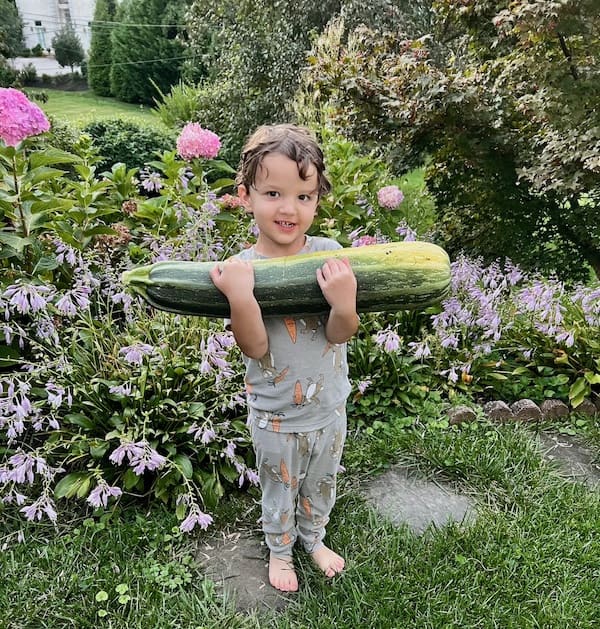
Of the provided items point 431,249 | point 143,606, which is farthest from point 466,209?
point 143,606

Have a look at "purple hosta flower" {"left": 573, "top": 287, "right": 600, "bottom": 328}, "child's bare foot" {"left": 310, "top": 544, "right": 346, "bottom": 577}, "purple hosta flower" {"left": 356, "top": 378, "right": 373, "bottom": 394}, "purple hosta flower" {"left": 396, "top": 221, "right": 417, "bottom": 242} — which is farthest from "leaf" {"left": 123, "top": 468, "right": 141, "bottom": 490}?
"purple hosta flower" {"left": 573, "top": 287, "right": 600, "bottom": 328}

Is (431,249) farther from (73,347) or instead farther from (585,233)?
(585,233)

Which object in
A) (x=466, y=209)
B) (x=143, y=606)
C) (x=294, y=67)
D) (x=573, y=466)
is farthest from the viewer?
(x=294, y=67)

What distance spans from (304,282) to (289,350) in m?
0.24

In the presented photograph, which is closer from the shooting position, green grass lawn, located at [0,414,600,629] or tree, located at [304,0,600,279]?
green grass lawn, located at [0,414,600,629]

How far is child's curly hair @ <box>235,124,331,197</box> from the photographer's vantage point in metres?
1.62

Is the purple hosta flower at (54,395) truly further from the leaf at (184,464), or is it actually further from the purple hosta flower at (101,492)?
the leaf at (184,464)

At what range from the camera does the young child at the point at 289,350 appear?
1.64 metres

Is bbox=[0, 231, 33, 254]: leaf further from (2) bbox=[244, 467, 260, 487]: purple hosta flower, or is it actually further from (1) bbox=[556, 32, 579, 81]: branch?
(1) bbox=[556, 32, 579, 81]: branch

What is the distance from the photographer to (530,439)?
306 cm

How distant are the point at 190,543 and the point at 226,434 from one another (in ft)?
1.63

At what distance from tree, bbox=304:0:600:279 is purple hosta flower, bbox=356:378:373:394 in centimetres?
157

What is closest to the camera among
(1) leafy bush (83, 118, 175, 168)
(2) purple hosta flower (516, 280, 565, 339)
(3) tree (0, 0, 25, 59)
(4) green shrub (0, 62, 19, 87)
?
(2) purple hosta flower (516, 280, 565, 339)

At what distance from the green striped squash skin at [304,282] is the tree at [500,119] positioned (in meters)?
1.71
